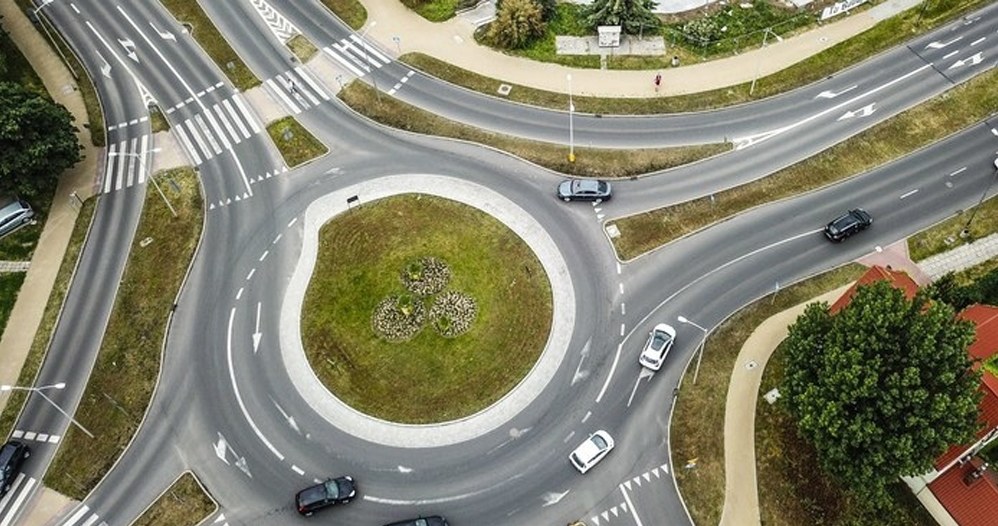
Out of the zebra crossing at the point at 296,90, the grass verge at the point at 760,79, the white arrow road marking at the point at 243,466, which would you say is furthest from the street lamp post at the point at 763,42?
the white arrow road marking at the point at 243,466

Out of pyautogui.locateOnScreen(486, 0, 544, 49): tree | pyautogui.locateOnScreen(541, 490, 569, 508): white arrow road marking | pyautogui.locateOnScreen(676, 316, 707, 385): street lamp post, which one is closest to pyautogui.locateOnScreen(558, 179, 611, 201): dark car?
pyautogui.locateOnScreen(676, 316, 707, 385): street lamp post

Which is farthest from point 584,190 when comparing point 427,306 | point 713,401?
point 713,401

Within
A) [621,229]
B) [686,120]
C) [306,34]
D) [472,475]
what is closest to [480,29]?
[306,34]

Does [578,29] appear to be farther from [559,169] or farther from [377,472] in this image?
[377,472]

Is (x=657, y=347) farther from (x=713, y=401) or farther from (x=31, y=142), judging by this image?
(x=31, y=142)

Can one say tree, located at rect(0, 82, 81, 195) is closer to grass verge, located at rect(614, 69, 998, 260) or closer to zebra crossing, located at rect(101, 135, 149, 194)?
zebra crossing, located at rect(101, 135, 149, 194)
